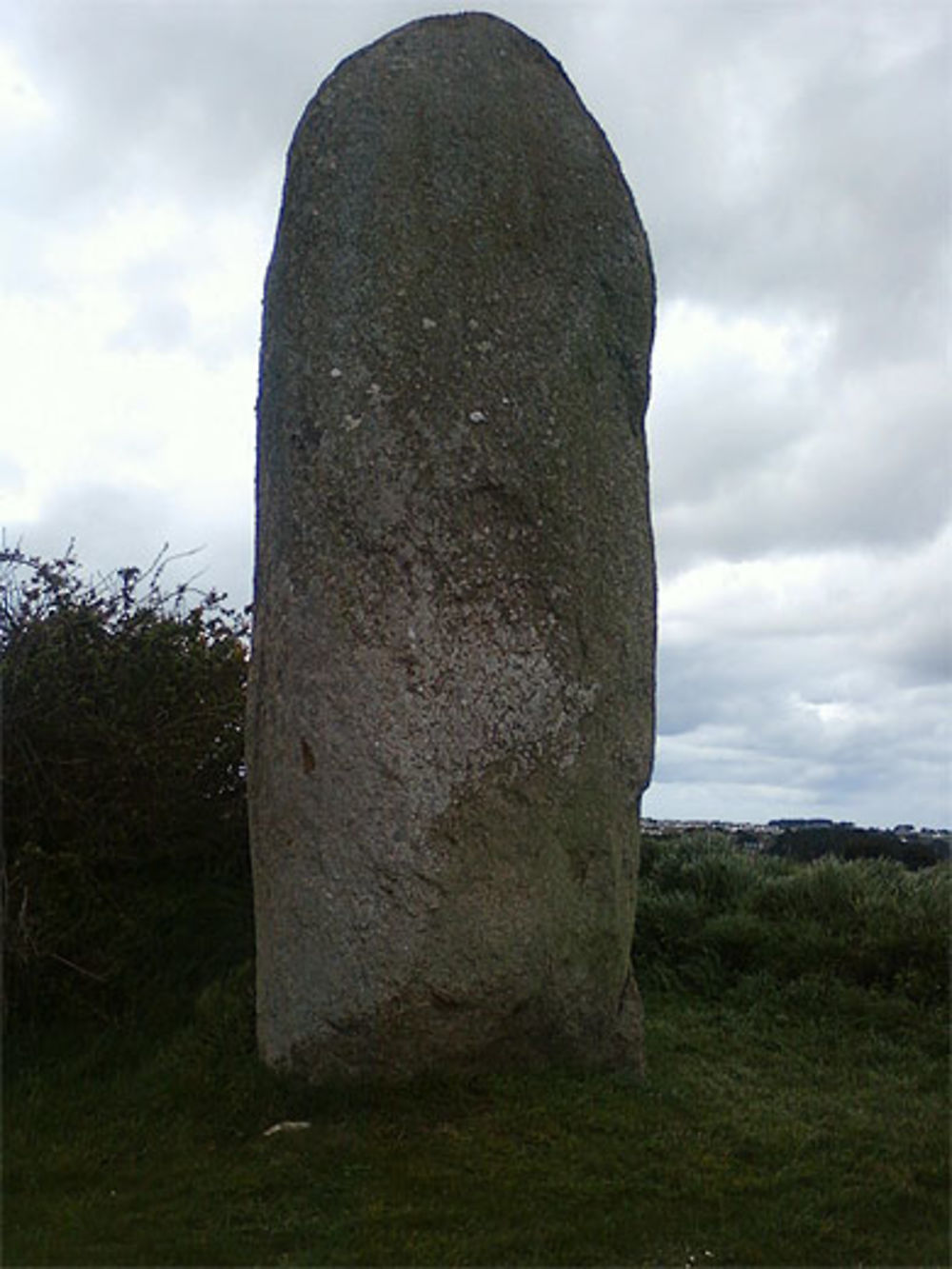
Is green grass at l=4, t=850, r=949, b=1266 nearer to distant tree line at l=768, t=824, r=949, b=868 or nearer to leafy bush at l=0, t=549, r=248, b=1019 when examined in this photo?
leafy bush at l=0, t=549, r=248, b=1019

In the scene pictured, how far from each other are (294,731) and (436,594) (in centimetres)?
90

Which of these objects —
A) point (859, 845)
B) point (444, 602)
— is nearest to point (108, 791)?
point (444, 602)

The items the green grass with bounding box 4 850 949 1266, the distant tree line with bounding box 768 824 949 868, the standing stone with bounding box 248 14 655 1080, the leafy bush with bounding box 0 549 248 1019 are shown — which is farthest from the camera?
the distant tree line with bounding box 768 824 949 868

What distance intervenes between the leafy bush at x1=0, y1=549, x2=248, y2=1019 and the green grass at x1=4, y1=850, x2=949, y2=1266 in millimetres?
733

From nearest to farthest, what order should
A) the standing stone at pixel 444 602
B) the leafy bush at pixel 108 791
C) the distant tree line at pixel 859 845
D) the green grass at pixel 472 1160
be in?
1. the green grass at pixel 472 1160
2. the standing stone at pixel 444 602
3. the leafy bush at pixel 108 791
4. the distant tree line at pixel 859 845

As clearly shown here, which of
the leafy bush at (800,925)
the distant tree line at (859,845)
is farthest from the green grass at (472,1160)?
the distant tree line at (859,845)

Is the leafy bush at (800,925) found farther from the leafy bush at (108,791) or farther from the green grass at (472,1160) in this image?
the leafy bush at (108,791)

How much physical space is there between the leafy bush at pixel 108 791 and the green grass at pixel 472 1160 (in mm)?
733

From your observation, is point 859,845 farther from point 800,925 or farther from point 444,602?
point 444,602

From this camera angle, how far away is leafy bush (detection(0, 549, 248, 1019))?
8.67 meters

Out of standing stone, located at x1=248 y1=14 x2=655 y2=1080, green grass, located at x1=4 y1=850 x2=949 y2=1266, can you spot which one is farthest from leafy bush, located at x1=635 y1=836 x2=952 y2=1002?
standing stone, located at x1=248 y1=14 x2=655 y2=1080

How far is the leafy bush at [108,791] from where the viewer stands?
8.67m

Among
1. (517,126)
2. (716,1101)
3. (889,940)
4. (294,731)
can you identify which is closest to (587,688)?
(294,731)

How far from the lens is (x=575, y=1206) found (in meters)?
5.45
